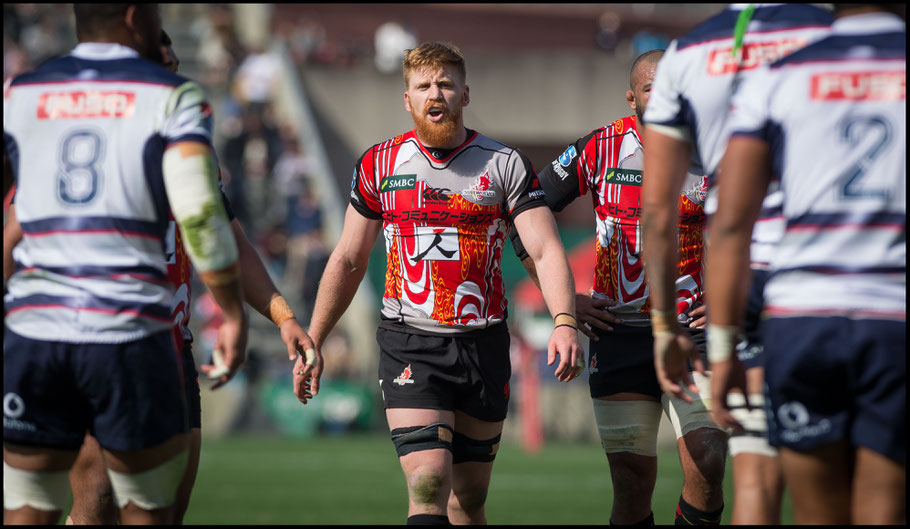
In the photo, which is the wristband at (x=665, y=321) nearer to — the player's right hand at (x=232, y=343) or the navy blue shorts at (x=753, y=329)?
the navy blue shorts at (x=753, y=329)

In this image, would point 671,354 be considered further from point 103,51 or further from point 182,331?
point 182,331

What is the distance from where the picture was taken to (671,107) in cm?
446

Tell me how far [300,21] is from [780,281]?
3125 centimetres

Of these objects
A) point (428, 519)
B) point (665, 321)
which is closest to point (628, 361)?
point (428, 519)

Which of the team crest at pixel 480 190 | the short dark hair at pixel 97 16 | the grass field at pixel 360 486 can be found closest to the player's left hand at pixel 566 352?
the team crest at pixel 480 190

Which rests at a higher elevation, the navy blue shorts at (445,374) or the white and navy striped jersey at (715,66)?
the white and navy striped jersey at (715,66)

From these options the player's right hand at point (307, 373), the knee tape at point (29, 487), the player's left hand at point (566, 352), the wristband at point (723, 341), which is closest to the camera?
the wristband at point (723, 341)

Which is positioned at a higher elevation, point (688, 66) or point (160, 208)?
point (688, 66)

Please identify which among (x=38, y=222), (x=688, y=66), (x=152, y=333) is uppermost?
(x=688, y=66)

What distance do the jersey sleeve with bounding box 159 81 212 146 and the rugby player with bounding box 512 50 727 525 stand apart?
8.75 ft

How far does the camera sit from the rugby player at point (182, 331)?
17.2 ft

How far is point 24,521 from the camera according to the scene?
4.41 metres

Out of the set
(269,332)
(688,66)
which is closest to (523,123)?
(269,332)

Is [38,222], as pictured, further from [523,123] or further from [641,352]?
[523,123]
